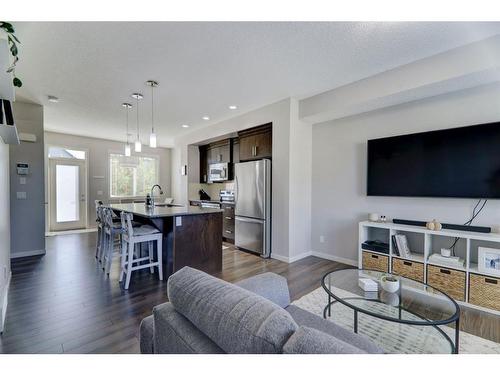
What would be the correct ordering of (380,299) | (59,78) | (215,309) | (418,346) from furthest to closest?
(59,78) → (380,299) → (418,346) → (215,309)

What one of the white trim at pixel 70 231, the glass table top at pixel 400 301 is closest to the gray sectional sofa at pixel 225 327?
the glass table top at pixel 400 301

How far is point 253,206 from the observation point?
444 centimetres

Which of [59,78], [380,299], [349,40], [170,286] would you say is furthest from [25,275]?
[349,40]

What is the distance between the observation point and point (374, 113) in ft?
11.8

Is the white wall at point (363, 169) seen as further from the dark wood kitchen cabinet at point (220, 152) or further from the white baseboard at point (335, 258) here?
the dark wood kitchen cabinet at point (220, 152)

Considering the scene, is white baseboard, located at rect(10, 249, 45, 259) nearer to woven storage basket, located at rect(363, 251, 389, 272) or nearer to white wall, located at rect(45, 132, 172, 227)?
white wall, located at rect(45, 132, 172, 227)

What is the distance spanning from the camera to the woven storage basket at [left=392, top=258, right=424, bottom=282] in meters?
2.83

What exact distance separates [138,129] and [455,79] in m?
6.07

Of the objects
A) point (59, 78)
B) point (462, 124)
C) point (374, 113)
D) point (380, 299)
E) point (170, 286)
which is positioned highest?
point (59, 78)

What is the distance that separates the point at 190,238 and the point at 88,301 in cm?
128
